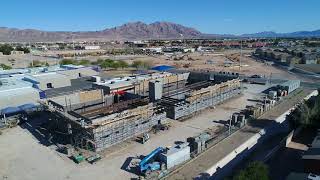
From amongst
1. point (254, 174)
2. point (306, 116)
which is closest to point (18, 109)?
point (254, 174)

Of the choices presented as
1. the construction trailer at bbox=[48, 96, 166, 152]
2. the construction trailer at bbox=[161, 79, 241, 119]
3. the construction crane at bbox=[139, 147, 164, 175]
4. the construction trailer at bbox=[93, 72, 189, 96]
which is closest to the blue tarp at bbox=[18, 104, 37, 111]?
the construction trailer at bbox=[48, 96, 166, 152]

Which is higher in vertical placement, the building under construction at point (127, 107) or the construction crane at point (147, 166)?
the building under construction at point (127, 107)

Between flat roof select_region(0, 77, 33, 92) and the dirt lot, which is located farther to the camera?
flat roof select_region(0, 77, 33, 92)

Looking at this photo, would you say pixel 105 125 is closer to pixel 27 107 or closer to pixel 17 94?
pixel 27 107

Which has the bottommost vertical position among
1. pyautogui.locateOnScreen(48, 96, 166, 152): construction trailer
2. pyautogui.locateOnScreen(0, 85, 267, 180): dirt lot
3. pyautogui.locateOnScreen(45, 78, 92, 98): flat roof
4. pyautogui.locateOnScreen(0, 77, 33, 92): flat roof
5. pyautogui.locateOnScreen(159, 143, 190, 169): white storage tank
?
pyautogui.locateOnScreen(0, 85, 267, 180): dirt lot

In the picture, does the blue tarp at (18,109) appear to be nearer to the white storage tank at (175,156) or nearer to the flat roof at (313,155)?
the white storage tank at (175,156)

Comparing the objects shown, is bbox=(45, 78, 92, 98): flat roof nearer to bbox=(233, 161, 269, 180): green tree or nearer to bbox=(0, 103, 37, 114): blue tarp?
bbox=(0, 103, 37, 114): blue tarp

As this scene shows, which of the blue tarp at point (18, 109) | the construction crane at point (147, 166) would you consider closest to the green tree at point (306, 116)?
the construction crane at point (147, 166)
